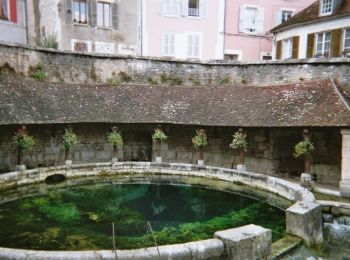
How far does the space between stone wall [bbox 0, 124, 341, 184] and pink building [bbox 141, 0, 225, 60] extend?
584 centimetres

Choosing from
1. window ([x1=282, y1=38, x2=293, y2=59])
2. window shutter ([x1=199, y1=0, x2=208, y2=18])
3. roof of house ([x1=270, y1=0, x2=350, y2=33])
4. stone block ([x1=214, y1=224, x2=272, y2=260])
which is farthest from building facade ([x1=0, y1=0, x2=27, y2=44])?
stone block ([x1=214, y1=224, x2=272, y2=260])

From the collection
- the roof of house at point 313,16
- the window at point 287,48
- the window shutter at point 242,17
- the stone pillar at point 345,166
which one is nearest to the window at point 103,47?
the window shutter at point 242,17

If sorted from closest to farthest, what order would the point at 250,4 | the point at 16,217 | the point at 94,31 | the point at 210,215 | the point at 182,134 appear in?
the point at 16,217
the point at 210,215
the point at 182,134
the point at 94,31
the point at 250,4

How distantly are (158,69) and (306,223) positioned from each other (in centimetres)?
1115

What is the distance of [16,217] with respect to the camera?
903 centimetres

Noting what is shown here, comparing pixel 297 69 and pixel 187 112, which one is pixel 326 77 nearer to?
pixel 297 69

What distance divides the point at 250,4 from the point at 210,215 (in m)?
15.2

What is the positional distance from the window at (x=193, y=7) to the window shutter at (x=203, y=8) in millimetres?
246

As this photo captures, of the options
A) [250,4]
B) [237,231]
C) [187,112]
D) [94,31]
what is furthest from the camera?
[250,4]

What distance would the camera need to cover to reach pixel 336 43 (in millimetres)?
15852

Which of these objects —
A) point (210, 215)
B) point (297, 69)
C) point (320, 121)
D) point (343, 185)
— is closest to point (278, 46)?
point (297, 69)

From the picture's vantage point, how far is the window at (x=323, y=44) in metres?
16.4

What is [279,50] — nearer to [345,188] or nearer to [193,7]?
[193,7]

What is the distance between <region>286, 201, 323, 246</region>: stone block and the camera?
7379 mm
